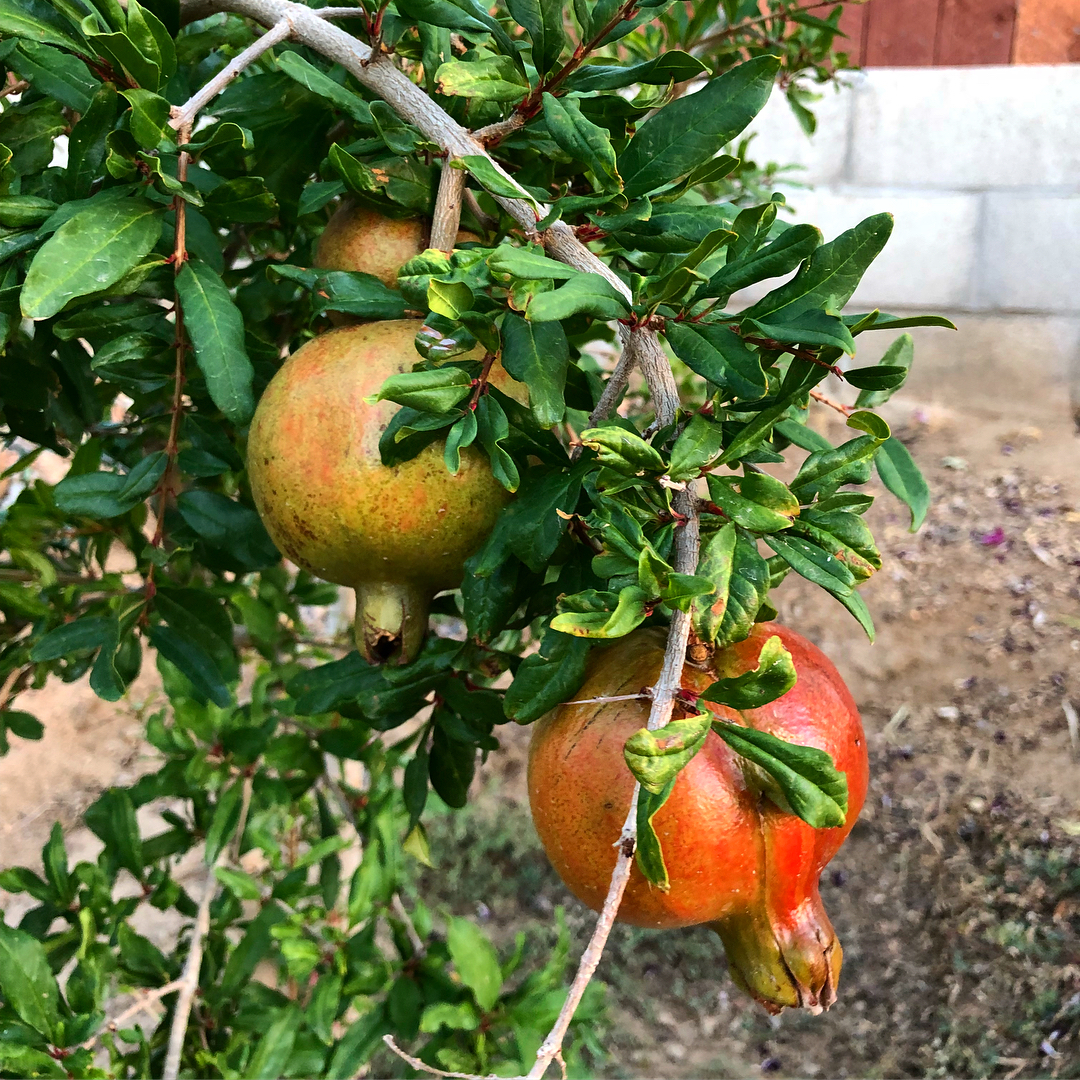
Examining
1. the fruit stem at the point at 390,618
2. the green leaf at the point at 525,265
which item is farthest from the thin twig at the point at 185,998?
the green leaf at the point at 525,265

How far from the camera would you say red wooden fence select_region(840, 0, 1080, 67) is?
3.46m

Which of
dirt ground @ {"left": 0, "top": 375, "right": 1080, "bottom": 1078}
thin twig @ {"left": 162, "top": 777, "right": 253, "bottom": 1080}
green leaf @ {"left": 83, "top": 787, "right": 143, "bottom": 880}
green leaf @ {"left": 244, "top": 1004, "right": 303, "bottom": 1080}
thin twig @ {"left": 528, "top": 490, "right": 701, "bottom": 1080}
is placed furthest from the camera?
dirt ground @ {"left": 0, "top": 375, "right": 1080, "bottom": 1078}

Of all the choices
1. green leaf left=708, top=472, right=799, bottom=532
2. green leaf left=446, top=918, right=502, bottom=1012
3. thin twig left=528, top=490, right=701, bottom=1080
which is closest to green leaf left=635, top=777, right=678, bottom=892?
thin twig left=528, top=490, right=701, bottom=1080

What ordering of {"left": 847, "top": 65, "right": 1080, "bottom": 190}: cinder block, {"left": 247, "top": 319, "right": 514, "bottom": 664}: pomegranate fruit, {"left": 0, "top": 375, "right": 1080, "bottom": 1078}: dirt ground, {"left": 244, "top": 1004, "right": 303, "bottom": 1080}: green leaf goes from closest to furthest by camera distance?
{"left": 247, "top": 319, "right": 514, "bottom": 664}: pomegranate fruit
{"left": 244, "top": 1004, "right": 303, "bottom": 1080}: green leaf
{"left": 0, "top": 375, "right": 1080, "bottom": 1078}: dirt ground
{"left": 847, "top": 65, "right": 1080, "bottom": 190}: cinder block

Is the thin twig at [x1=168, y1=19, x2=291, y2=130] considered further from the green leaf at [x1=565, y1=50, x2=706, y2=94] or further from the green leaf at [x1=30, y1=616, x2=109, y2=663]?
the green leaf at [x1=30, y1=616, x2=109, y2=663]

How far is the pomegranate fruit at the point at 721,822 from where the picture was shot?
0.53 meters

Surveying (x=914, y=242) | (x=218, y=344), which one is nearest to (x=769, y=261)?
(x=218, y=344)

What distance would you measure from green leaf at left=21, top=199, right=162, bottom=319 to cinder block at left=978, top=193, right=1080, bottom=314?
3698 millimetres

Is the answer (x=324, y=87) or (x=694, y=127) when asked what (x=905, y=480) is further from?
(x=324, y=87)

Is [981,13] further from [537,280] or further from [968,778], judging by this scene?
[537,280]

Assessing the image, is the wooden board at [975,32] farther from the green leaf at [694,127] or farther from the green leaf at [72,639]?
the green leaf at [72,639]

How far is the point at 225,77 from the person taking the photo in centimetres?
55

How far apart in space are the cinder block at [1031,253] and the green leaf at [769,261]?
3.61 meters

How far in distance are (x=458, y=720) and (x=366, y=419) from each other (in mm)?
316
